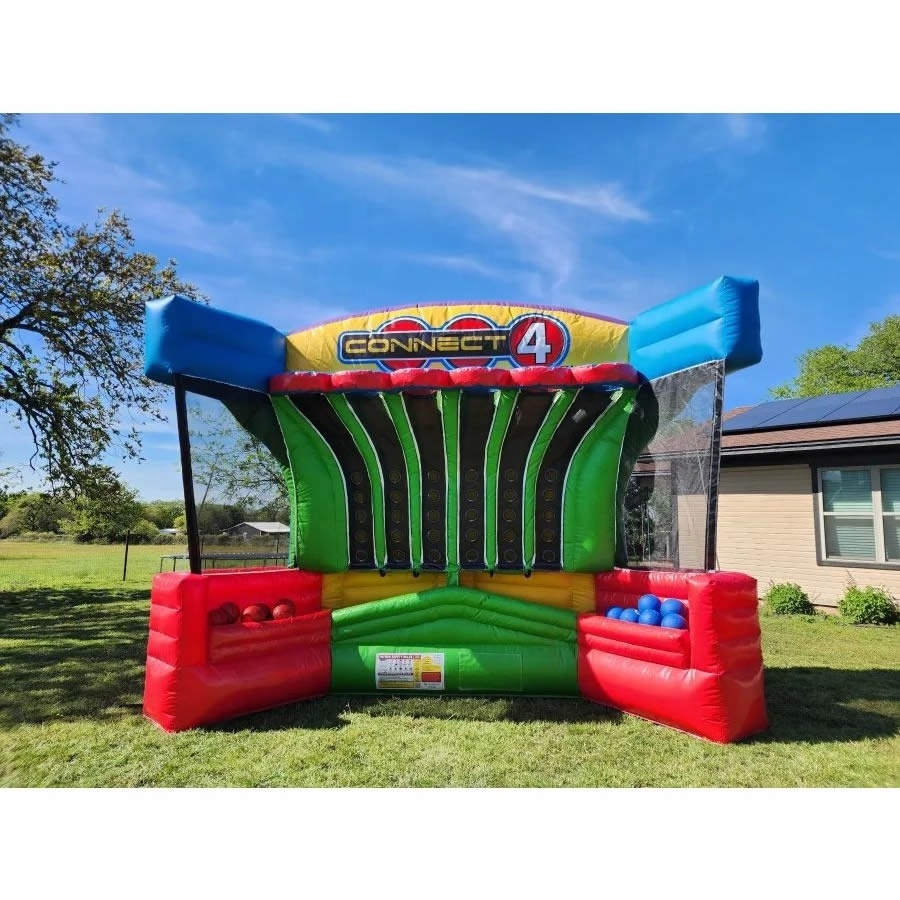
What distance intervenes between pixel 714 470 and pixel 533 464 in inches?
51.8

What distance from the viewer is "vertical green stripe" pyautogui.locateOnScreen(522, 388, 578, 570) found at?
4.81 metres

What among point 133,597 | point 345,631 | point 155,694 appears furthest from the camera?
point 133,597

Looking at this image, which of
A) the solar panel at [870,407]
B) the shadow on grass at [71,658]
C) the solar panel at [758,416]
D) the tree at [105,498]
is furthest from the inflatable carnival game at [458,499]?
the tree at [105,498]

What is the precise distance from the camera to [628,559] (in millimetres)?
5168

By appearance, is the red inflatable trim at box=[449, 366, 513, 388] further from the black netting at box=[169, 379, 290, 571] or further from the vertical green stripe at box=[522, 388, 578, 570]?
the black netting at box=[169, 379, 290, 571]

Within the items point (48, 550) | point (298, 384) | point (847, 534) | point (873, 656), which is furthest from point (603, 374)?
point (48, 550)

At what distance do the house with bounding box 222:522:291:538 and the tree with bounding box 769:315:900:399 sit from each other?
85.1 feet

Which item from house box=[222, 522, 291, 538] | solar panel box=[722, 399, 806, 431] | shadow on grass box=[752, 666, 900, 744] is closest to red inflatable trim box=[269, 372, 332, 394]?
house box=[222, 522, 291, 538]

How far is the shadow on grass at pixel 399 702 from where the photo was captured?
4105 millimetres

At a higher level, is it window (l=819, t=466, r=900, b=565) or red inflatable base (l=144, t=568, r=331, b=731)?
window (l=819, t=466, r=900, b=565)

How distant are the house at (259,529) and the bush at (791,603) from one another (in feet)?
22.5

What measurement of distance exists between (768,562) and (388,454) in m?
6.87

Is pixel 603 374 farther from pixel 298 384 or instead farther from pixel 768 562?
pixel 768 562

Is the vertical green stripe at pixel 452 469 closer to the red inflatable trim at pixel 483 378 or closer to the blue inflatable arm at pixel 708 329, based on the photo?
the red inflatable trim at pixel 483 378
